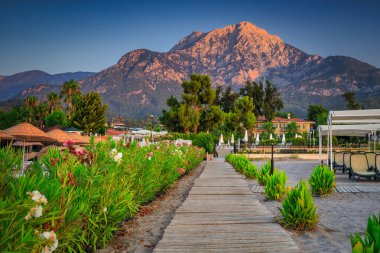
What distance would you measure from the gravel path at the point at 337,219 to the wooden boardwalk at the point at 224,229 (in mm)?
545

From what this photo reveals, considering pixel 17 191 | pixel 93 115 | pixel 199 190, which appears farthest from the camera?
Result: pixel 93 115

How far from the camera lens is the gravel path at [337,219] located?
172 inches

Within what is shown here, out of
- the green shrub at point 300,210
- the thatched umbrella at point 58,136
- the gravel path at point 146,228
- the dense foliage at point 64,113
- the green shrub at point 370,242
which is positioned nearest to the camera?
the green shrub at point 370,242

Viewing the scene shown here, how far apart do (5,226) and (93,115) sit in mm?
47050

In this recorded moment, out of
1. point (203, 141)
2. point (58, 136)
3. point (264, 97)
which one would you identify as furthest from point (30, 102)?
point (58, 136)

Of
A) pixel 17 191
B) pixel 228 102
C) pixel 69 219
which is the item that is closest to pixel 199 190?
pixel 69 219

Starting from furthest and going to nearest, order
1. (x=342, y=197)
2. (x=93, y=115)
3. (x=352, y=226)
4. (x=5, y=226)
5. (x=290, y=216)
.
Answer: (x=93, y=115) → (x=342, y=197) → (x=352, y=226) → (x=290, y=216) → (x=5, y=226)

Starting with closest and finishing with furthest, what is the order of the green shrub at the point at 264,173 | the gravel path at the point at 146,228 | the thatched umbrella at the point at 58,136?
the gravel path at the point at 146,228
the green shrub at the point at 264,173
the thatched umbrella at the point at 58,136

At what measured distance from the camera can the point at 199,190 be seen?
25.1ft

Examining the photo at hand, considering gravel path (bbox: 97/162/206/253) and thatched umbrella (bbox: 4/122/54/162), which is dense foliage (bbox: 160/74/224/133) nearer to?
thatched umbrella (bbox: 4/122/54/162)

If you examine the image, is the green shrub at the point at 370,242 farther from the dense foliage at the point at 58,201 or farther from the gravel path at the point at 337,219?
the dense foliage at the point at 58,201

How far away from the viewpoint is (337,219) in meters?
5.89

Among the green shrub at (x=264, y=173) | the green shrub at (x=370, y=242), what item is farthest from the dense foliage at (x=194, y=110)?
the green shrub at (x=370, y=242)

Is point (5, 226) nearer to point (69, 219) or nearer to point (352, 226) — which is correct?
point (69, 219)
